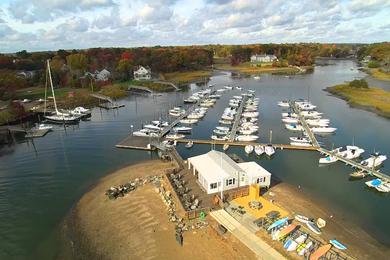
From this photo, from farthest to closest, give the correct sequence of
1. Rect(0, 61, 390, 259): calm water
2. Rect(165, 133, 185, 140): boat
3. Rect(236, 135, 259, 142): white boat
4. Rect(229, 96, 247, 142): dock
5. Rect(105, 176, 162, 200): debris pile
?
Rect(165, 133, 185, 140): boat, Rect(229, 96, 247, 142): dock, Rect(236, 135, 259, 142): white boat, Rect(105, 176, 162, 200): debris pile, Rect(0, 61, 390, 259): calm water

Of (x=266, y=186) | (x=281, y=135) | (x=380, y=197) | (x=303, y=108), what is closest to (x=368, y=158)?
(x=380, y=197)

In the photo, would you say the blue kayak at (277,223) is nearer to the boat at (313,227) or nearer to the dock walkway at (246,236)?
the dock walkway at (246,236)

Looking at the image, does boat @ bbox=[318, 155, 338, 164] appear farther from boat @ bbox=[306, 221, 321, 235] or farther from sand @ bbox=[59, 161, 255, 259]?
sand @ bbox=[59, 161, 255, 259]

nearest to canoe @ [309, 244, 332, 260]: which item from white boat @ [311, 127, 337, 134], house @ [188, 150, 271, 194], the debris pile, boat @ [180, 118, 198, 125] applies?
house @ [188, 150, 271, 194]

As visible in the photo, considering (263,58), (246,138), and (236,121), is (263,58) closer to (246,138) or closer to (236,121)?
(236,121)

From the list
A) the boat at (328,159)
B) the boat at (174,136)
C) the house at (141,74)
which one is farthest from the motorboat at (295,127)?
the house at (141,74)

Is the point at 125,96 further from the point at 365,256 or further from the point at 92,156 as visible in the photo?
the point at 365,256

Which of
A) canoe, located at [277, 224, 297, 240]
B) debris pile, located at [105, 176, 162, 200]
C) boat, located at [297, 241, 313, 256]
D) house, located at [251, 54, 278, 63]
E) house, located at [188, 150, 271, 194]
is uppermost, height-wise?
house, located at [251, 54, 278, 63]

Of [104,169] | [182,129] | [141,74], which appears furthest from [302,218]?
[141,74]
